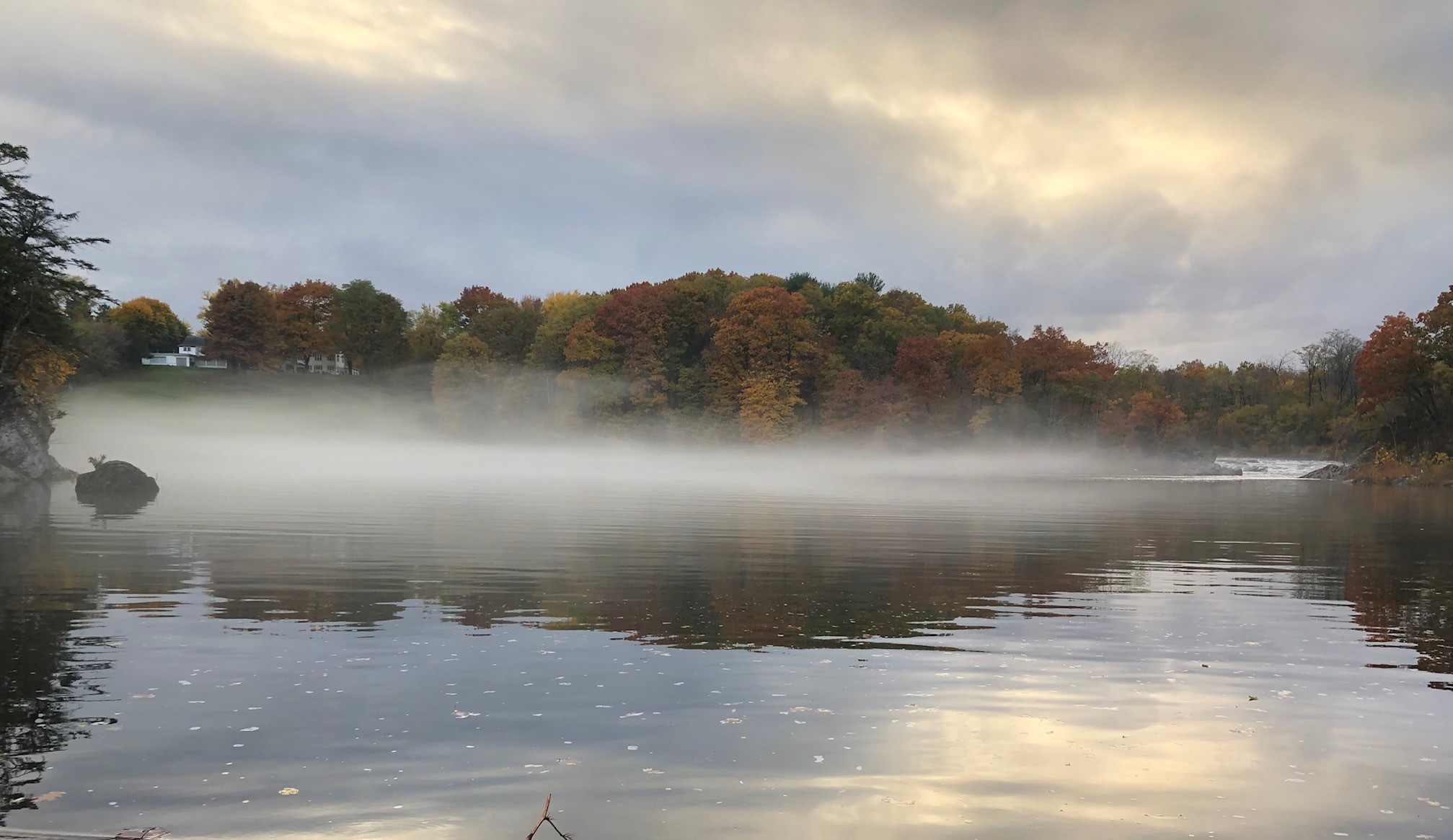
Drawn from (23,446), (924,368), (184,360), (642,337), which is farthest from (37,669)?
(184,360)

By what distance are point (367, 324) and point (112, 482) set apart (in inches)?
4779

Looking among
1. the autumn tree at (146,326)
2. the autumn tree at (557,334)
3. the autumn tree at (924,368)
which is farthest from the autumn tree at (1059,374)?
the autumn tree at (146,326)

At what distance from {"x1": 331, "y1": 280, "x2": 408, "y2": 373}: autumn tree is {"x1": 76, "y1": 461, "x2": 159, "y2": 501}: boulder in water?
385ft

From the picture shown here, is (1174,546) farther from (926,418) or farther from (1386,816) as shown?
(926,418)

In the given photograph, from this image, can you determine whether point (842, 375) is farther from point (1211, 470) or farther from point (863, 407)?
point (1211, 470)

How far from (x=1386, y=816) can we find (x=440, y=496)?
41819 millimetres

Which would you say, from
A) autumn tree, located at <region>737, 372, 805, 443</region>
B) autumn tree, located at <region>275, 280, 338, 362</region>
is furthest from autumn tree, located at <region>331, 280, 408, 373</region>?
autumn tree, located at <region>737, 372, 805, 443</region>

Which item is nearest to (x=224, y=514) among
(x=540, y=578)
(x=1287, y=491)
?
(x=540, y=578)

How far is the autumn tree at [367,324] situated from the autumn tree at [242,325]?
35.0 ft

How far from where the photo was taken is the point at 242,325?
149125 mm

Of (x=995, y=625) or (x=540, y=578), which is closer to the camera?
(x=995, y=625)

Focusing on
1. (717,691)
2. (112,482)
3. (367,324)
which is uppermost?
(367,324)

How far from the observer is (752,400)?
363ft

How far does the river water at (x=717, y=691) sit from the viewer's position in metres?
7.87
